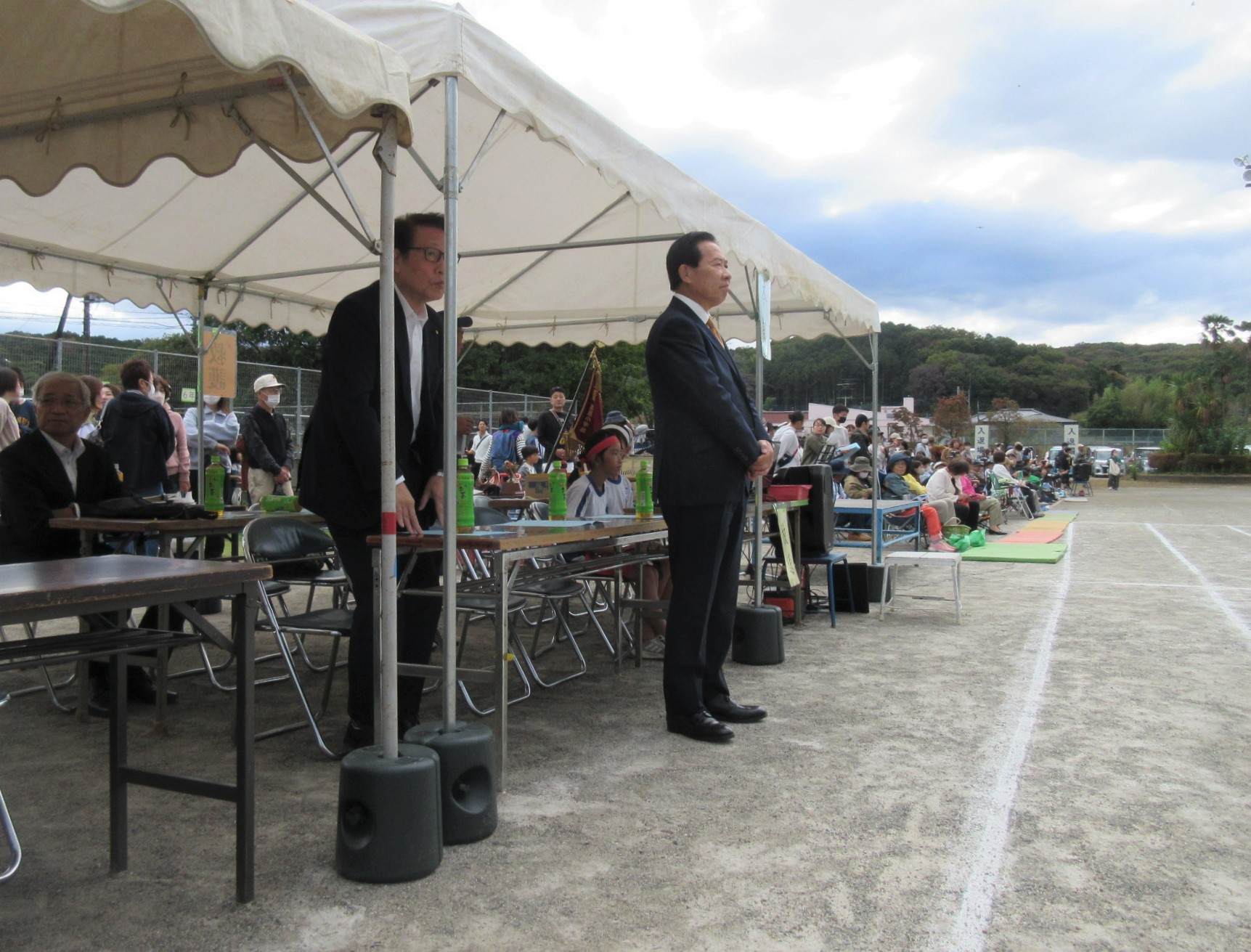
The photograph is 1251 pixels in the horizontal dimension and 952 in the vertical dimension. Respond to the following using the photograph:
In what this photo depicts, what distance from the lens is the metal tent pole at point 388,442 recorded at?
2.74 metres

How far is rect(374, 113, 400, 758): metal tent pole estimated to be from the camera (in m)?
2.74

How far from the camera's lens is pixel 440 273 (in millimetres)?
3529

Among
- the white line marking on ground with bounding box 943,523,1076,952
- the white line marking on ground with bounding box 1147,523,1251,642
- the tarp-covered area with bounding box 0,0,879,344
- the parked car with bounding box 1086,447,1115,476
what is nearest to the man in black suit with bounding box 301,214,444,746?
the tarp-covered area with bounding box 0,0,879,344

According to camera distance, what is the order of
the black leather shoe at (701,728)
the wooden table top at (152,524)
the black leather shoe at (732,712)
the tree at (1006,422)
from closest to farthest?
1. the black leather shoe at (701,728)
2. the wooden table top at (152,524)
3. the black leather shoe at (732,712)
4. the tree at (1006,422)

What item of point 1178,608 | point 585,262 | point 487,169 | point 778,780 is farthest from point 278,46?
point 1178,608

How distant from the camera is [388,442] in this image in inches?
109

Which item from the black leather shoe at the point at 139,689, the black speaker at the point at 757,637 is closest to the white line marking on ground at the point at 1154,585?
the black speaker at the point at 757,637

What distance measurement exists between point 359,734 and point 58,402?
2259 millimetres

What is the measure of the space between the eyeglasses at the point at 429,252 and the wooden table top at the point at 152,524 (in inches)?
48.7

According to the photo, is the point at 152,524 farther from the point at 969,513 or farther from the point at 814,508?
the point at 969,513

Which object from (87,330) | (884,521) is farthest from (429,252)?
(87,330)

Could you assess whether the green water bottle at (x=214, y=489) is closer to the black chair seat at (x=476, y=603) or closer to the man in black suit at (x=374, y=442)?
the black chair seat at (x=476, y=603)

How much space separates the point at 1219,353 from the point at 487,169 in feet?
202

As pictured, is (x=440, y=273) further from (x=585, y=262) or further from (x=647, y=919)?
(x=585, y=262)
